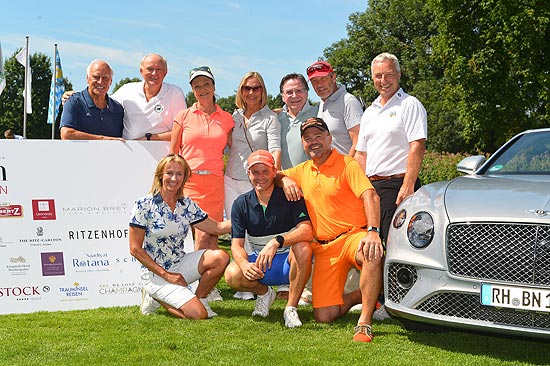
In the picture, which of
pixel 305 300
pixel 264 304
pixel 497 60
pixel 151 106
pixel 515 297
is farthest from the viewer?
pixel 497 60

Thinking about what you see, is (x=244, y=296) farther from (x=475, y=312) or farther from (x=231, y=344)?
(x=475, y=312)

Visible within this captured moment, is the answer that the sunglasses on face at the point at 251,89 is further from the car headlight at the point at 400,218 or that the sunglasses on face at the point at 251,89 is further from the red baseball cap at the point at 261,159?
the car headlight at the point at 400,218

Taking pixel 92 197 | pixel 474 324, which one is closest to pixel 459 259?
pixel 474 324

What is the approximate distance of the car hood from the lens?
12.8 feet

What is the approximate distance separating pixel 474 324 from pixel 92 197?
3791mm

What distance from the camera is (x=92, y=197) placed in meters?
6.23

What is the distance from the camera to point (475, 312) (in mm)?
3934

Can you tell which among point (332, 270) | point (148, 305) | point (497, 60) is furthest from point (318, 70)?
point (497, 60)

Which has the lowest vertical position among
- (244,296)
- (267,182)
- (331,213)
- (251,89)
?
(244,296)

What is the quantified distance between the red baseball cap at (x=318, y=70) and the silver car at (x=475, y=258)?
6.97ft

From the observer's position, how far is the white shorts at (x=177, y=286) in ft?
17.6

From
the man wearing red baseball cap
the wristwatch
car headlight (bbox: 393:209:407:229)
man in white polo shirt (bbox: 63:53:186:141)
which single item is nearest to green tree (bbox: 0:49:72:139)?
man in white polo shirt (bbox: 63:53:186:141)

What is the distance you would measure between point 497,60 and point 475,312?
72.9ft

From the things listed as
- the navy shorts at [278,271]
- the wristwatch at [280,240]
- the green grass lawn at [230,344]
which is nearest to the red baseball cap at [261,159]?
the wristwatch at [280,240]
